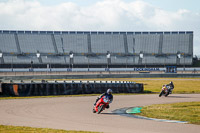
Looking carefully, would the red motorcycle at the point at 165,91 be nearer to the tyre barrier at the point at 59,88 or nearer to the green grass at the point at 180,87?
the tyre barrier at the point at 59,88

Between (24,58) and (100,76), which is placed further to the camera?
(24,58)

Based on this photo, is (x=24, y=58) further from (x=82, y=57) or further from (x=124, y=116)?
(x=124, y=116)

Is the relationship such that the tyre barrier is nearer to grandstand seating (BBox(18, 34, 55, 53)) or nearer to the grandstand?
the grandstand

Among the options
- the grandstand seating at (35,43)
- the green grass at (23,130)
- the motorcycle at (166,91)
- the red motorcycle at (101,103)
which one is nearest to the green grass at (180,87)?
the motorcycle at (166,91)

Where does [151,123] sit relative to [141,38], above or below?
below

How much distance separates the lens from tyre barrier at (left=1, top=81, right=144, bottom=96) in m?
31.0

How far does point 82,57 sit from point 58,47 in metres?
7.23

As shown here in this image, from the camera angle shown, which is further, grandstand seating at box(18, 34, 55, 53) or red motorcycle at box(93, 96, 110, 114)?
grandstand seating at box(18, 34, 55, 53)

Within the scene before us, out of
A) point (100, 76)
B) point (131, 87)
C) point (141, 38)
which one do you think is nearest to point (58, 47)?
point (141, 38)

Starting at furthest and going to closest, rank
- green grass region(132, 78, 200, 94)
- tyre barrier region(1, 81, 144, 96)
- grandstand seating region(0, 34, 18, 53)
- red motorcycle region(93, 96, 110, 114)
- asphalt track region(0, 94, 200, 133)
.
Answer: grandstand seating region(0, 34, 18, 53) < green grass region(132, 78, 200, 94) < tyre barrier region(1, 81, 144, 96) < red motorcycle region(93, 96, 110, 114) < asphalt track region(0, 94, 200, 133)

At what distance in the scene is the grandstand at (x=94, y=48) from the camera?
89000mm

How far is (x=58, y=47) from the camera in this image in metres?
94.2

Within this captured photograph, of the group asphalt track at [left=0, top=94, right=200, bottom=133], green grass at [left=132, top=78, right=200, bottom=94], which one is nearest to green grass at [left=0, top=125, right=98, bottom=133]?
asphalt track at [left=0, top=94, right=200, bottom=133]

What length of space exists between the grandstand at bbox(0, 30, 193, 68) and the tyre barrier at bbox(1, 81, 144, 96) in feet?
171
